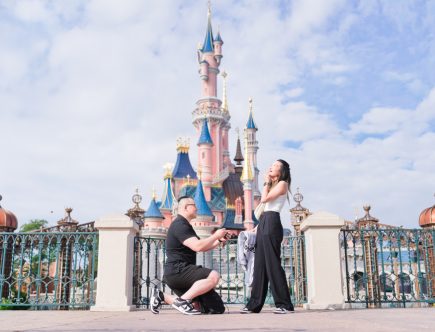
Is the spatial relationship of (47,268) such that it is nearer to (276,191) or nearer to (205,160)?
(276,191)

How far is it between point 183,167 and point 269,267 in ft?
122

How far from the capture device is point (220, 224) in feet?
129

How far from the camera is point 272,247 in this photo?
4.73 m

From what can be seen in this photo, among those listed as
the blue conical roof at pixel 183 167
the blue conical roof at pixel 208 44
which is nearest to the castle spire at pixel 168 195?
the blue conical roof at pixel 183 167

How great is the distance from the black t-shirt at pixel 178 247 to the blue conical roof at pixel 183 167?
119 feet

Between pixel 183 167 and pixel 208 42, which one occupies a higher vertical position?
pixel 208 42

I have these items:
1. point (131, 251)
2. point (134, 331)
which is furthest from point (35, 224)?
point (134, 331)

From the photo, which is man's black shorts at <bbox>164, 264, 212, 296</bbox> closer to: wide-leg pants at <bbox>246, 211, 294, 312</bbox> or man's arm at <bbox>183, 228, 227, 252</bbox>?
man's arm at <bbox>183, 228, 227, 252</bbox>

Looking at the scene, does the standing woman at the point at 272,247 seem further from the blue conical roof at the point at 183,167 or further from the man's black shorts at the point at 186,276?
the blue conical roof at the point at 183,167

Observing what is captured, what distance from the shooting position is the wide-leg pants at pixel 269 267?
4.63m

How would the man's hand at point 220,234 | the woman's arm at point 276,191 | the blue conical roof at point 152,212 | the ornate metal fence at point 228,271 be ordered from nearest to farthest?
1. the man's hand at point 220,234
2. the woman's arm at point 276,191
3. the ornate metal fence at point 228,271
4. the blue conical roof at point 152,212

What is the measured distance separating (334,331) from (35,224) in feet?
156

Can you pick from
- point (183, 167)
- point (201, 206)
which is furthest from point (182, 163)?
point (201, 206)

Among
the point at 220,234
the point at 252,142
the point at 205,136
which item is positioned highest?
the point at 252,142
